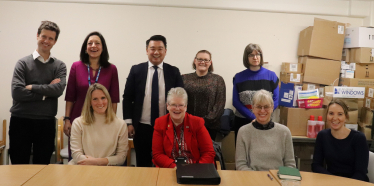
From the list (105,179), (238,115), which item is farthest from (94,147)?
(238,115)

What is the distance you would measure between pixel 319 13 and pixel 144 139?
2.98 metres

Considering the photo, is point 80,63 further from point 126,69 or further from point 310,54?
point 310,54

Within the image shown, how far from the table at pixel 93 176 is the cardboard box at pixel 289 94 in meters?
2.37

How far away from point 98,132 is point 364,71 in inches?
135

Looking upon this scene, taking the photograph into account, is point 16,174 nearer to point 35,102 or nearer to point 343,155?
point 35,102

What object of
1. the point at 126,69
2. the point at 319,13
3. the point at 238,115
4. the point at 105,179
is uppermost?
the point at 319,13

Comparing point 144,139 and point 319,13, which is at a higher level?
point 319,13

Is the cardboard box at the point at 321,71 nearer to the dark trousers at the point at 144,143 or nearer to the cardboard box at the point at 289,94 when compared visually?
the cardboard box at the point at 289,94

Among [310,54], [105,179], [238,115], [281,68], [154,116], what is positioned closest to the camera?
[105,179]

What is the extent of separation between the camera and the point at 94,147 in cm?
238

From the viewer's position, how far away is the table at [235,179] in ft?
5.69

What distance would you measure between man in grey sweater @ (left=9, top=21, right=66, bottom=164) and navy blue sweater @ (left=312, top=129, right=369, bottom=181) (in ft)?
7.67

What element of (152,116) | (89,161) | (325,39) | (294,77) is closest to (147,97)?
(152,116)

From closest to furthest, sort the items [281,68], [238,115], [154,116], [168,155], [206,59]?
1. [168,155]
2. [154,116]
3. [206,59]
4. [238,115]
5. [281,68]
